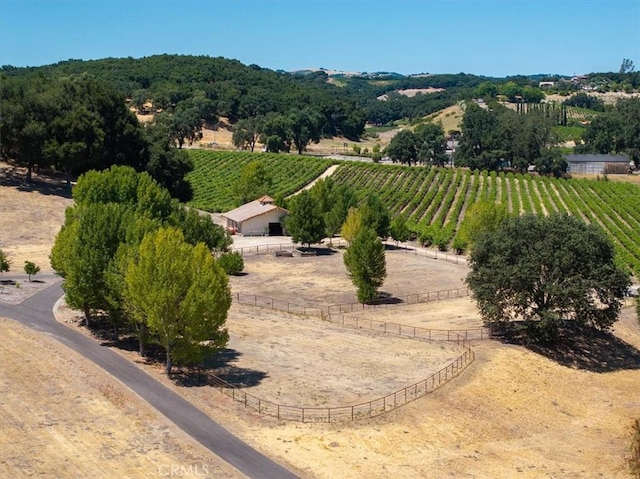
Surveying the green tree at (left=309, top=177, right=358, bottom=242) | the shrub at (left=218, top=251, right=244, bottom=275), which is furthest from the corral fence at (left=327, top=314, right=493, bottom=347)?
the green tree at (left=309, top=177, right=358, bottom=242)

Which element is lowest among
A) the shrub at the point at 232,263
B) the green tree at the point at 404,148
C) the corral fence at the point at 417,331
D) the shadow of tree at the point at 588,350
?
the shadow of tree at the point at 588,350

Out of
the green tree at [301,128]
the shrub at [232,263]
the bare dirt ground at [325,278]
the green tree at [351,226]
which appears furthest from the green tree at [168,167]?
the green tree at [301,128]

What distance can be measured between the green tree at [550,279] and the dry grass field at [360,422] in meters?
2.43

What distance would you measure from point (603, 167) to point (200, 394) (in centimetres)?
11986

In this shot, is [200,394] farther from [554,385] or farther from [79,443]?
[554,385]

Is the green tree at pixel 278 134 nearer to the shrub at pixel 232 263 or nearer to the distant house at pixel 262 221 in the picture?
the distant house at pixel 262 221

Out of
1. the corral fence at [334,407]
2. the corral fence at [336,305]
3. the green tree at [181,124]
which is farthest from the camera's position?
the green tree at [181,124]

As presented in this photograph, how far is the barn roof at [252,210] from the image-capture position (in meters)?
87.6

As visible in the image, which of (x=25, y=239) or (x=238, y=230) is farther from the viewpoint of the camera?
(x=238, y=230)

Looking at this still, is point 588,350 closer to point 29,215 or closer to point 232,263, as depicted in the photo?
point 232,263

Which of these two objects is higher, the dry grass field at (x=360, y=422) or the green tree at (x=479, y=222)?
the green tree at (x=479, y=222)

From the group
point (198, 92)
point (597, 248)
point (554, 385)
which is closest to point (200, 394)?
point (554, 385)

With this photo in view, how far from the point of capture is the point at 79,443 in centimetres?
3184

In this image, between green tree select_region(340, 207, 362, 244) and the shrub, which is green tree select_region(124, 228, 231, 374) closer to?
the shrub
